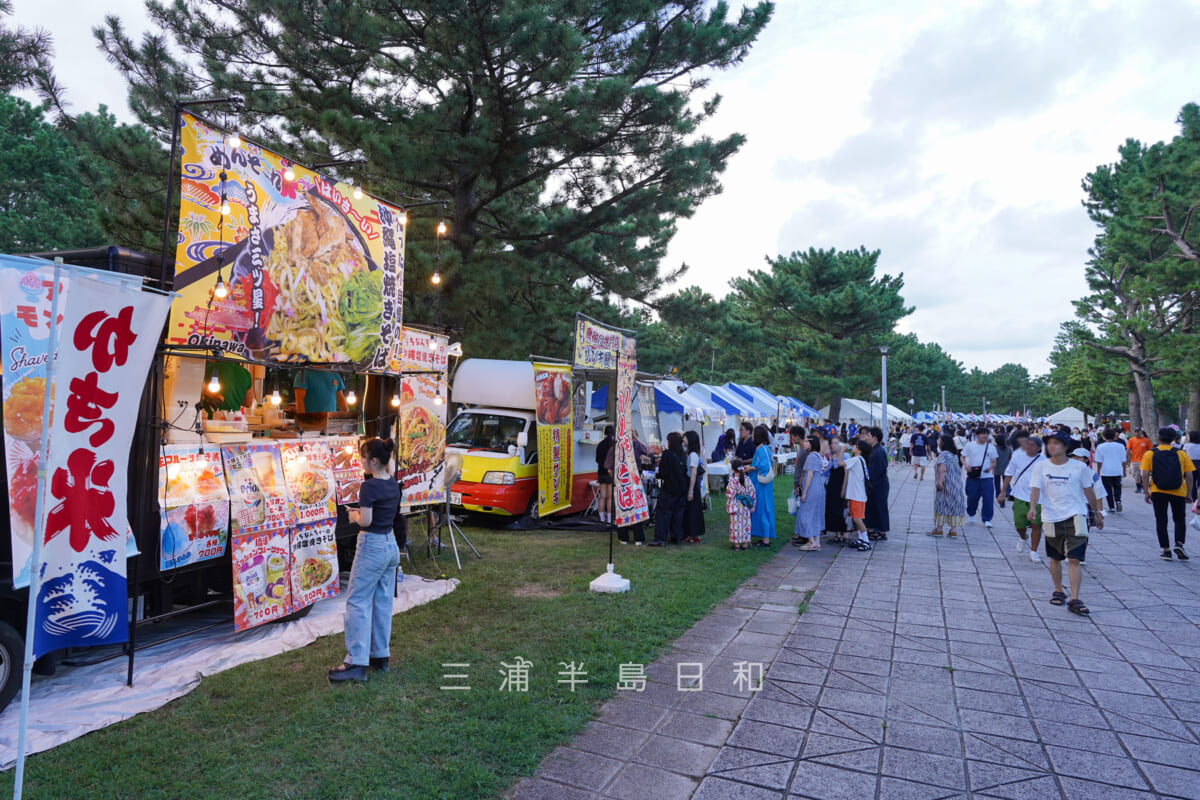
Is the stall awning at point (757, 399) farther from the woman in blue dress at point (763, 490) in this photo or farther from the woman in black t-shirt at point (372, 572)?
the woman in black t-shirt at point (372, 572)

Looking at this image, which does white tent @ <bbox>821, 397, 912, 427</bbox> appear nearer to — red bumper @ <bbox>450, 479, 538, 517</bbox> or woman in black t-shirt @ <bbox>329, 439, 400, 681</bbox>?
red bumper @ <bbox>450, 479, 538, 517</bbox>

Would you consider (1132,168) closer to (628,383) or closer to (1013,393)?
(628,383)

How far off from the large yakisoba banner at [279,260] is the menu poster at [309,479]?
33.5 inches

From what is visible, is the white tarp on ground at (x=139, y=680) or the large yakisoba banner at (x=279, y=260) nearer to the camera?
the white tarp on ground at (x=139, y=680)

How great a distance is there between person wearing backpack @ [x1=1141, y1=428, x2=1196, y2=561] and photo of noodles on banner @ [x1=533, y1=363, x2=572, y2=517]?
8.35 meters

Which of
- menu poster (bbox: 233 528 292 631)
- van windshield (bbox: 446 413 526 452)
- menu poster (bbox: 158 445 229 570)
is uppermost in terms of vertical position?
van windshield (bbox: 446 413 526 452)

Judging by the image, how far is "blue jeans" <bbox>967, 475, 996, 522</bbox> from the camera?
11.6 metres

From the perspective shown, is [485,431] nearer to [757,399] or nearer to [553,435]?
[553,435]

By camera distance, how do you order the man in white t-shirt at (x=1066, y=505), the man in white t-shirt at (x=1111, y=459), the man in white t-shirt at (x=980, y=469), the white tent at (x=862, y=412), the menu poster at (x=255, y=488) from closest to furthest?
the menu poster at (x=255, y=488), the man in white t-shirt at (x=1066, y=505), the man in white t-shirt at (x=980, y=469), the man in white t-shirt at (x=1111, y=459), the white tent at (x=862, y=412)

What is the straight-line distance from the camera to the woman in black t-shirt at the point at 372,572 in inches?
175

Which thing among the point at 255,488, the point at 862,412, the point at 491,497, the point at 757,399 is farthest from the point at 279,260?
the point at 862,412

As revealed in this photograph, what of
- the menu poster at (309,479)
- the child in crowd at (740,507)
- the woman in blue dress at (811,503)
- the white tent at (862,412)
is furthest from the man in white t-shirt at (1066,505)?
the white tent at (862,412)

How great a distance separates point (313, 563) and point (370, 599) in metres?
1.66

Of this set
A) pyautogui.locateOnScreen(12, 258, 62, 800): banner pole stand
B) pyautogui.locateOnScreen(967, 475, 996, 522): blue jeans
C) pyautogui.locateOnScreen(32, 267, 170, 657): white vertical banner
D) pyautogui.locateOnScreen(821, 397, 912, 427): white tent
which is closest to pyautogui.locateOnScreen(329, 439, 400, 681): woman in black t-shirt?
pyautogui.locateOnScreen(32, 267, 170, 657): white vertical banner
